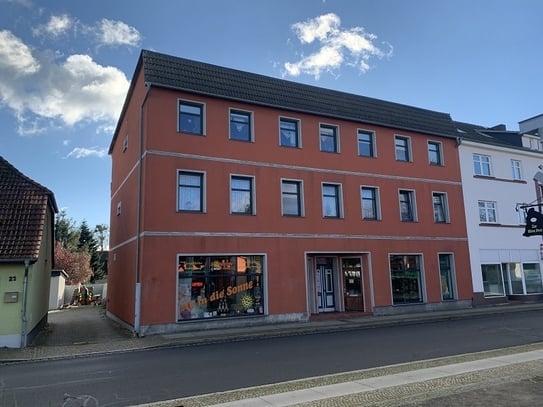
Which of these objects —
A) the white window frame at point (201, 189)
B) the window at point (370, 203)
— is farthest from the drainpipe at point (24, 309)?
the window at point (370, 203)

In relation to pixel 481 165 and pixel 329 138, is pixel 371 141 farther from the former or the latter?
pixel 481 165

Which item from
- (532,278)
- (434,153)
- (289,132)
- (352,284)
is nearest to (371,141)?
(434,153)

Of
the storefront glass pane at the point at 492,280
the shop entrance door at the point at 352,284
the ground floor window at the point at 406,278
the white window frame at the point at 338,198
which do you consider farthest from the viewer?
the storefront glass pane at the point at 492,280

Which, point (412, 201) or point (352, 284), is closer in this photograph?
point (352, 284)

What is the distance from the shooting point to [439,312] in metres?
21.9

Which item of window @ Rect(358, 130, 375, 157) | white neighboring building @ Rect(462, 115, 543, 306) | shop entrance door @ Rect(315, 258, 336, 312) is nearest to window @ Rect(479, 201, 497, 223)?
white neighboring building @ Rect(462, 115, 543, 306)

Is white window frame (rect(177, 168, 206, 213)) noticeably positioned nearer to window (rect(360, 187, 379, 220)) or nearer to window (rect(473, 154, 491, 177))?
window (rect(360, 187, 379, 220))

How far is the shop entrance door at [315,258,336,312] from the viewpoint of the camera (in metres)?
21.5

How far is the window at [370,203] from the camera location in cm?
2230

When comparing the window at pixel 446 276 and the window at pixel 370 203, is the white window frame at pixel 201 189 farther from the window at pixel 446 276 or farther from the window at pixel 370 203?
the window at pixel 446 276

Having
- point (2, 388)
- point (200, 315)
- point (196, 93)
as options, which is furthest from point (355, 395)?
point (196, 93)

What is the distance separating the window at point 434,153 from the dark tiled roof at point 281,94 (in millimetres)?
677

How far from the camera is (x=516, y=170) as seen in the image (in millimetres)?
28953

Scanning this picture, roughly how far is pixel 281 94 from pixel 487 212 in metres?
15.2
